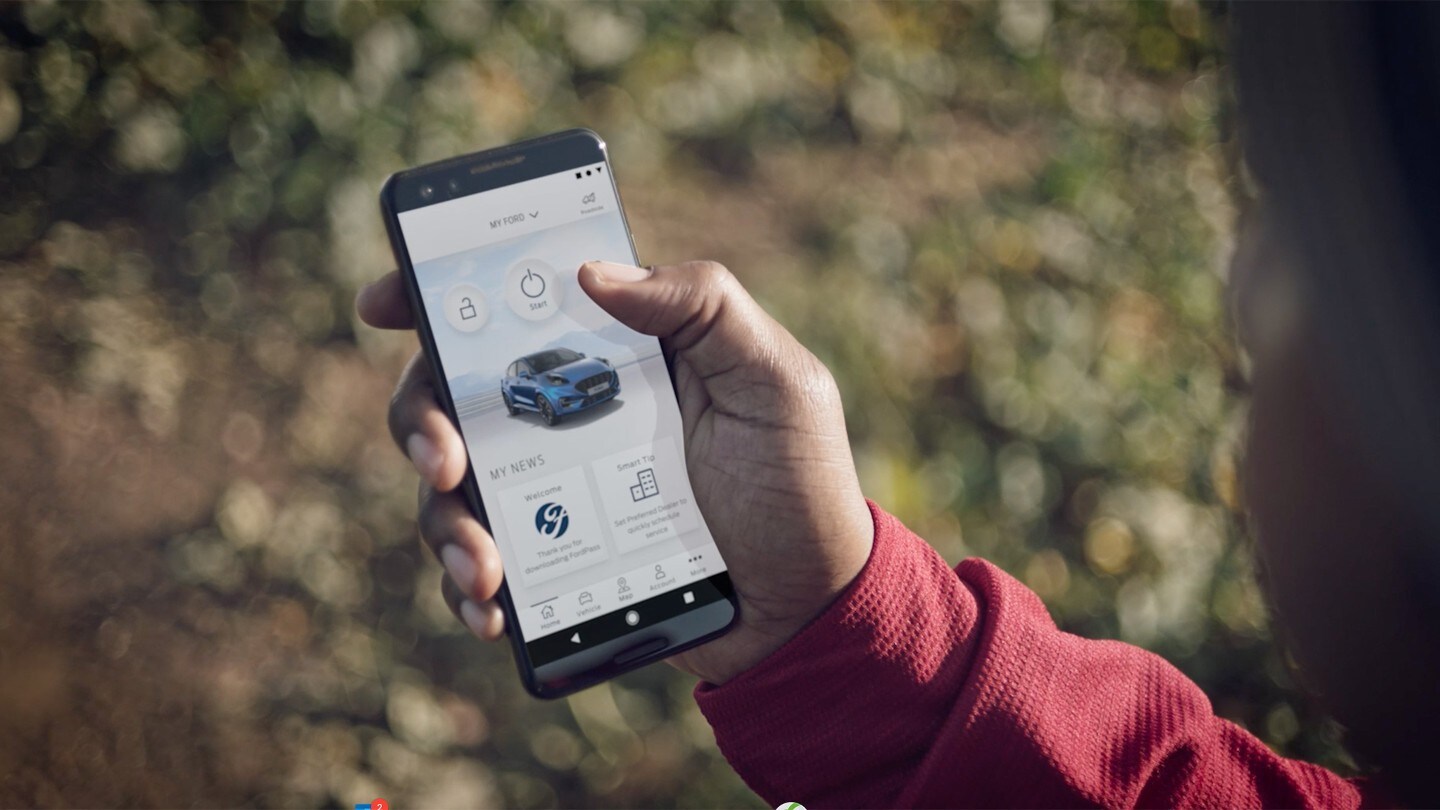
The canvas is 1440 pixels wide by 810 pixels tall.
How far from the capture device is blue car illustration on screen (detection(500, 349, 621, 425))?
4.13ft

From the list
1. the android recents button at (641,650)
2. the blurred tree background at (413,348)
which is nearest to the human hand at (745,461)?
the android recents button at (641,650)

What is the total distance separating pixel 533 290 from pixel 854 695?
2.16 feet

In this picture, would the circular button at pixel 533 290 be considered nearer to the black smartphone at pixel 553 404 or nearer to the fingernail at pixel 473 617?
the black smartphone at pixel 553 404

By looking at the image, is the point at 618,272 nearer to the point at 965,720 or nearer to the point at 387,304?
the point at 387,304

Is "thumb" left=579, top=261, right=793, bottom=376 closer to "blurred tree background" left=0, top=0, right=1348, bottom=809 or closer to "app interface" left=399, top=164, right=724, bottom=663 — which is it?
"app interface" left=399, top=164, right=724, bottom=663

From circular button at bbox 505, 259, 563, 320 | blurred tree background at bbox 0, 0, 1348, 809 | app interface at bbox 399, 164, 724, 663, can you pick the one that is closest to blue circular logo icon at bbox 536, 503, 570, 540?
app interface at bbox 399, 164, 724, 663

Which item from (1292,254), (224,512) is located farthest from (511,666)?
(1292,254)

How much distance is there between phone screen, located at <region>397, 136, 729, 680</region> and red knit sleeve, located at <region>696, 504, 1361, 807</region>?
17 cm

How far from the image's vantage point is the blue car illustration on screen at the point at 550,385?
1.26 metres

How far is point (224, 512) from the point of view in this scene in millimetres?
1687

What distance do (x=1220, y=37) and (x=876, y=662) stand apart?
6.37 feet

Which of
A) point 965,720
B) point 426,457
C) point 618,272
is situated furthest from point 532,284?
point 965,720

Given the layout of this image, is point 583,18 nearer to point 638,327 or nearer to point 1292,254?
point 638,327

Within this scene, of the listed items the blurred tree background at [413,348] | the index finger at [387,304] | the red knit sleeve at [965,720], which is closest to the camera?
the red knit sleeve at [965,720]
